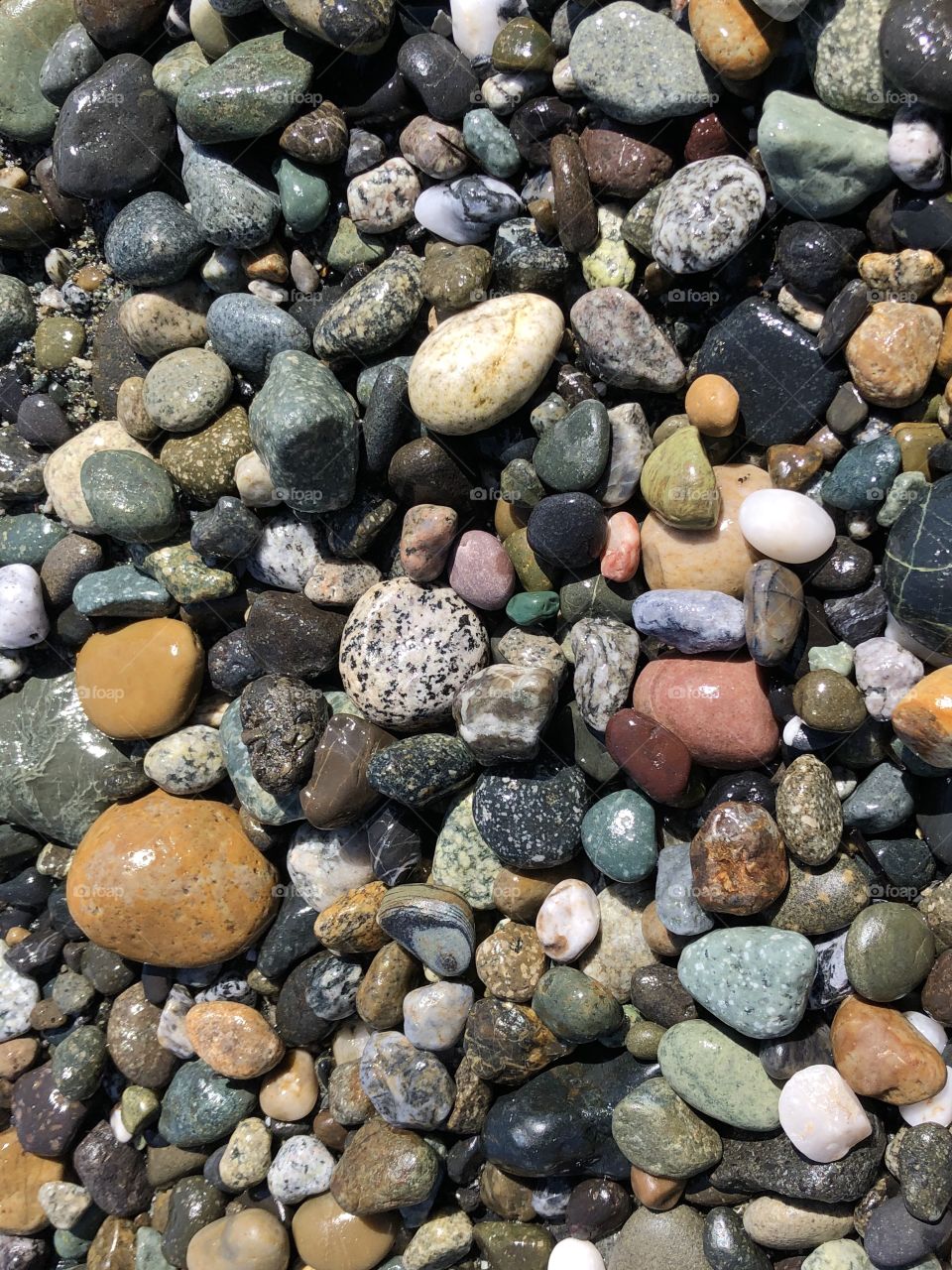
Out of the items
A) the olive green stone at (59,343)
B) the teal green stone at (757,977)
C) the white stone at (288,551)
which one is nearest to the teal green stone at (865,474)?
the teal green stone at (757,977)

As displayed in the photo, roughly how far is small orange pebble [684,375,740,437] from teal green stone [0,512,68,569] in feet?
9.36

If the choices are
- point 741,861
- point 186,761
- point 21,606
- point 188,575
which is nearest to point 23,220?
point 21,606

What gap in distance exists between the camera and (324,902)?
3512 mm

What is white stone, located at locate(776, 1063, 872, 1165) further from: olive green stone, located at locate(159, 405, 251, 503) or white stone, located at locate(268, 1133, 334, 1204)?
olive green stone, located at locate(159, 405, 251, 503)

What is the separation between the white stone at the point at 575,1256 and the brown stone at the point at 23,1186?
2435mm

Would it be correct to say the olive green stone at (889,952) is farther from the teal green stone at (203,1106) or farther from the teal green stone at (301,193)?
the teal green stone at (301,193)

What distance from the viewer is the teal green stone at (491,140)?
121 inches

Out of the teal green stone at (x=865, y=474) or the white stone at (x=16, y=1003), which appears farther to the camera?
the white stone at (x=16, y=1003)

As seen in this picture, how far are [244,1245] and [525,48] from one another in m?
4.63

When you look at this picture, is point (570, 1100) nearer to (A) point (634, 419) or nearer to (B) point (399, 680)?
(B) point (399, 680)

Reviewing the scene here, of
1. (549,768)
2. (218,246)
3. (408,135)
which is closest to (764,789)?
(549,768)

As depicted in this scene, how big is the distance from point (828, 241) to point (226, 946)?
→ 3430 mm

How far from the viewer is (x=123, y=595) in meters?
3.65

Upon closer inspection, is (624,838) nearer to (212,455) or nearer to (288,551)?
(288,551)
